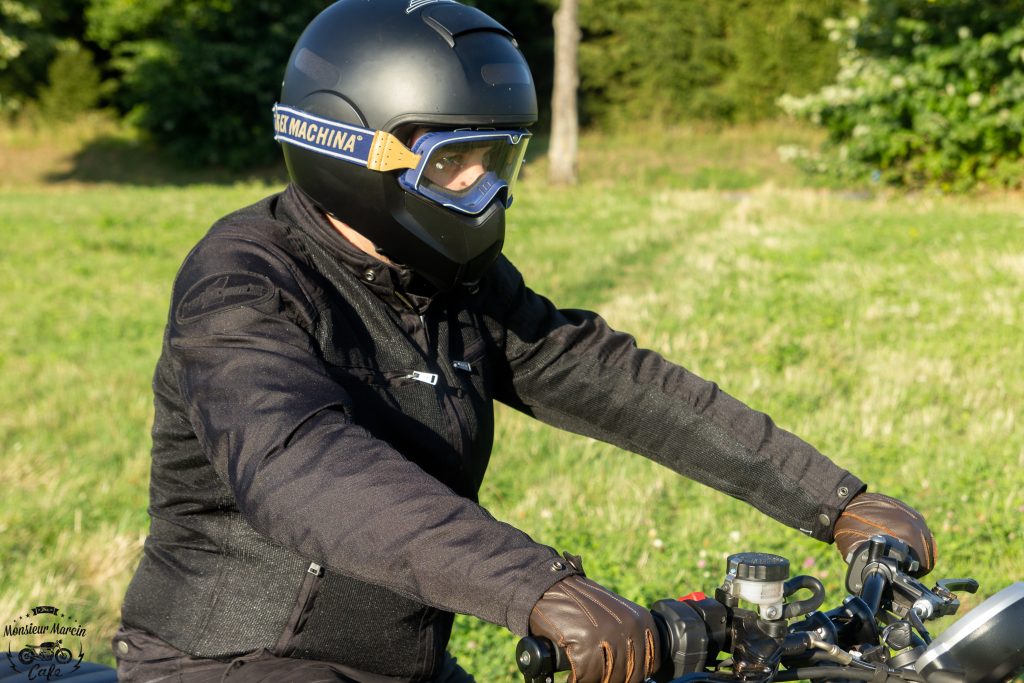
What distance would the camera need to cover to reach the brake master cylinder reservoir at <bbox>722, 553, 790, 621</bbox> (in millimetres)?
1974

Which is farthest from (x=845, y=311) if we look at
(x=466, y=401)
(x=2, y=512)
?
(x=466, y=401)

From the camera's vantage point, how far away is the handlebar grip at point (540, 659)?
178 cm

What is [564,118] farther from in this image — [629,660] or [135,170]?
[629,660]

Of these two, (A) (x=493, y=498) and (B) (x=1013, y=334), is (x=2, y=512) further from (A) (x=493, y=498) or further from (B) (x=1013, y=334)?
(B) (x=1013, y=334)

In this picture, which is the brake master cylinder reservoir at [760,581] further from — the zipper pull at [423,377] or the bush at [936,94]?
the bush at [936,94]

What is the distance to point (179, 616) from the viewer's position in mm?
2498

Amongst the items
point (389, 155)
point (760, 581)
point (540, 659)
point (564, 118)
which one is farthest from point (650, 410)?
point (564, 118)

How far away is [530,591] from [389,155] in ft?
4.08

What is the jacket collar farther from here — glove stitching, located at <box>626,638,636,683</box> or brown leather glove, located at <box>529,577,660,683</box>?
glove stitching, located at <box>626,638,636,683</box>

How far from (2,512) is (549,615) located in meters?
4.90

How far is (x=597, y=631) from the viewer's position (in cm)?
178

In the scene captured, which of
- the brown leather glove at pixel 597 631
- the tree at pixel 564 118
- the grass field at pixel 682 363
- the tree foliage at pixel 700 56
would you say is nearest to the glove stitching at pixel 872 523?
the brown leather glove at pixel 597 631

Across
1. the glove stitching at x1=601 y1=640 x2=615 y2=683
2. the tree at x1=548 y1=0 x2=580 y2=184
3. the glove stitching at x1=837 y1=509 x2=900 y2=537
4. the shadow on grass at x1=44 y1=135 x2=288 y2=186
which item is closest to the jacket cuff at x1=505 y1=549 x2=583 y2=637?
the glove stitching at x1=601 y1=640 x2=615 y2=683

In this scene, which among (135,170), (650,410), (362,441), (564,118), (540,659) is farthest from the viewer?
(135,170)
